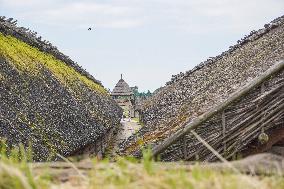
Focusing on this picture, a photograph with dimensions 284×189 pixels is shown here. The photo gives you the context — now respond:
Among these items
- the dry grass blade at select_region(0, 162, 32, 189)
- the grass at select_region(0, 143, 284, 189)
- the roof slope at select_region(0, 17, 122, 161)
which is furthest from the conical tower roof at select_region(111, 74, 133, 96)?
the dry grass blade at select_region(0, 162, 32, 189)

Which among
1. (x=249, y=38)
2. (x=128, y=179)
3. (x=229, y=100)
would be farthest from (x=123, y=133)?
(x=128, y=179)

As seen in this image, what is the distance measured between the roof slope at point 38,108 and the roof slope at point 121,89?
3962 cm

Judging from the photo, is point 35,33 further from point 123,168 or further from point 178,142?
point 123,168

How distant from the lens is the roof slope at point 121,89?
192ft

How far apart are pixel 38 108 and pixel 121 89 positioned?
1857 inches

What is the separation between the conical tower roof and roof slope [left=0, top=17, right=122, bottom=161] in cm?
3960

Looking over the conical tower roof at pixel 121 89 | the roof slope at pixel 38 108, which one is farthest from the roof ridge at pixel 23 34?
the conical tower roof at pixel 121 89

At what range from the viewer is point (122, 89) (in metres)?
59.2

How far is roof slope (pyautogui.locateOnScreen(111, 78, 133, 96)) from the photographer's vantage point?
58.5 metres

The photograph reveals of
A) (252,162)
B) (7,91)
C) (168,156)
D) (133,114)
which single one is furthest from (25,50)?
(133,114)

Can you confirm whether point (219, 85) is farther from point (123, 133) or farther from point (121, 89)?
point (121, 89)

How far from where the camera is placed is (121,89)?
5922 centimetres

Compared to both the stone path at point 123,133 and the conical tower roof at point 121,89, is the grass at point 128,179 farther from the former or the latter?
the conical tower roof at point 121,89

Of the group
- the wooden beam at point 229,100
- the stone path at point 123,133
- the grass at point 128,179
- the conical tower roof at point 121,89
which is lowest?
the grass at point 128,179
